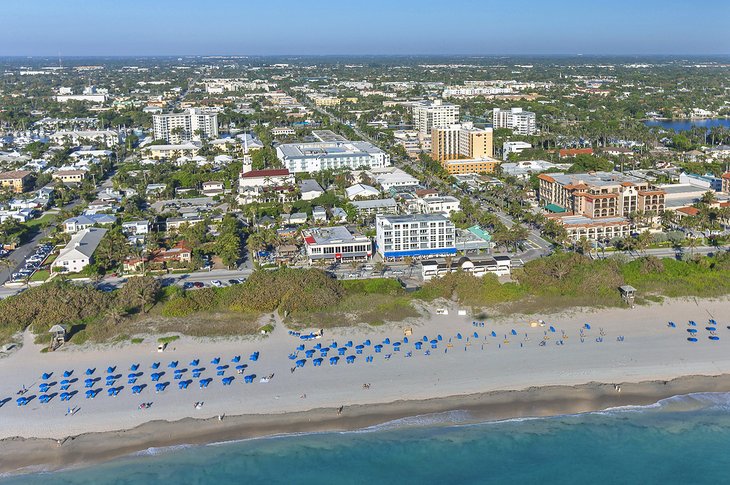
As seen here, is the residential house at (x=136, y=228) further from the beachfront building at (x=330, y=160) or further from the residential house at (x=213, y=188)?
the beachfront building at (x=330, y=160)

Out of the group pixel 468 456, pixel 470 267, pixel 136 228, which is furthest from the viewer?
pixel 136 228

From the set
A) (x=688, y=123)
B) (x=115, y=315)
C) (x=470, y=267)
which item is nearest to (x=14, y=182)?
(x=115, y=315)

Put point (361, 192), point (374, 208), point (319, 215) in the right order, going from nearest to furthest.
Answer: point (319, 215), point (374, 208), point (361, 192)

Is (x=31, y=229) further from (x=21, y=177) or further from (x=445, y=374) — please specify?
(x=445, y=374)

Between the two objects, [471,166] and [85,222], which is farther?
[471,166]

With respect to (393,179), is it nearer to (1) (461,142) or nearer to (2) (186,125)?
(1) (461,142)

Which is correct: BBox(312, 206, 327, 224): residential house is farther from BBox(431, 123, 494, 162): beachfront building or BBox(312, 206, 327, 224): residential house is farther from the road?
BBox(431, 123, 494, 162): beachfront building

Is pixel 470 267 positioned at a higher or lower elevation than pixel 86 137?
lower
